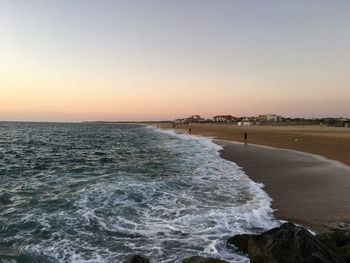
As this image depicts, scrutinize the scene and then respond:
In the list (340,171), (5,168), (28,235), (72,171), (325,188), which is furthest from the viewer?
(5,168)

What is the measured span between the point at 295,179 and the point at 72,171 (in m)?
13.5

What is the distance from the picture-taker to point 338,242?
29.0ft

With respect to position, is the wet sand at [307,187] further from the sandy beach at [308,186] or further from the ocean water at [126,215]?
the ocean water at [126,215]

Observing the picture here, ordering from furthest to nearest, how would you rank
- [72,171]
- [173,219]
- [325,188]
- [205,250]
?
1. [72,171]
2. [325,188]
3. [173,219]
4. [205,250]

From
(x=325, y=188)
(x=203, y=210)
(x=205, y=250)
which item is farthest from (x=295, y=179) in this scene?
(x=205, y=250)

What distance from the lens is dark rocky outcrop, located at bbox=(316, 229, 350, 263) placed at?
8065 millimetres

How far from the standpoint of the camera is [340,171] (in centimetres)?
2216

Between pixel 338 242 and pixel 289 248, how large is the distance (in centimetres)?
194

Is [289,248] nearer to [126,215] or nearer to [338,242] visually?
[338,242]

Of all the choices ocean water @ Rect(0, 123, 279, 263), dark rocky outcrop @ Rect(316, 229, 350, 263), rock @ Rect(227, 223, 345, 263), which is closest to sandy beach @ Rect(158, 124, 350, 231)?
ocean water @ Rect(0, 123, 279, 263)

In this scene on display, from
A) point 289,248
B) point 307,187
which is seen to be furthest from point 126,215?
point 307,187

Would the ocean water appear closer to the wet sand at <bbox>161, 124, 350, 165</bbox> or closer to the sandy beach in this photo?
the sandy beach

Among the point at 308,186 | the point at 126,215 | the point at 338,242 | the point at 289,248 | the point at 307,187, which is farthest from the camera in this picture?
the point at 308,186

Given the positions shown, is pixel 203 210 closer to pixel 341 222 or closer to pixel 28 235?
pixel 341 222
